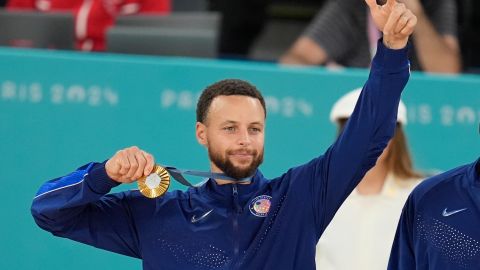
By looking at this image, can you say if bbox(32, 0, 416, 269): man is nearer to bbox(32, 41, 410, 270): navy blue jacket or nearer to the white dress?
bbox(32, 41, 410, 270): navy blue jacket

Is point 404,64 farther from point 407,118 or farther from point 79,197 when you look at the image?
point 407,118

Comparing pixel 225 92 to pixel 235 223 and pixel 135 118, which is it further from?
pixel 135 118

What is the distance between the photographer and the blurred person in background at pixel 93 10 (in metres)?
5.78

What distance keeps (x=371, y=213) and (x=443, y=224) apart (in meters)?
0.89

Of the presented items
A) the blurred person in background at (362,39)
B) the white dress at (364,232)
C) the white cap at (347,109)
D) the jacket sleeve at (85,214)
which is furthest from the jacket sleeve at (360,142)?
the blurred person in background at (362,39)

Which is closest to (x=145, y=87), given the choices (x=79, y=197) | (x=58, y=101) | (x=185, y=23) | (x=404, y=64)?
(x=58, y=101)

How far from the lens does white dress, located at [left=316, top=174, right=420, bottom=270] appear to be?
426 centimetres

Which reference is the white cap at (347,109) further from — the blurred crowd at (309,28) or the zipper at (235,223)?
the zipper at (235,223)

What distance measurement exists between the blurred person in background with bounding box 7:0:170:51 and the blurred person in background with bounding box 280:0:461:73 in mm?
955

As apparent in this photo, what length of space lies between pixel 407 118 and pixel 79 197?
5.75 ft

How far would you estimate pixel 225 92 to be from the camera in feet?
11.5

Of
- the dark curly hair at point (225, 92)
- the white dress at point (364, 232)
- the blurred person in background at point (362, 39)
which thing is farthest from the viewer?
the blurred person in background at point (362, 39)

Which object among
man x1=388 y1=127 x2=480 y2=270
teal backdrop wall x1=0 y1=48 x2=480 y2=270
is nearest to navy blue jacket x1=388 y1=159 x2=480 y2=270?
man x1=388 y1=127 x2=480 y2=270

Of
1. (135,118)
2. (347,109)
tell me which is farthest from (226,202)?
(135,118)
